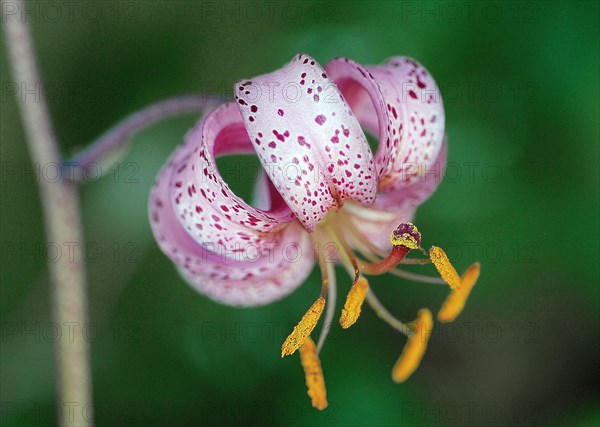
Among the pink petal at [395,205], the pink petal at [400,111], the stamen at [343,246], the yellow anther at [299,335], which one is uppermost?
the pink petal at [400,111]

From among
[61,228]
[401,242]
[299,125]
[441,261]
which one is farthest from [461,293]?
[61,228]

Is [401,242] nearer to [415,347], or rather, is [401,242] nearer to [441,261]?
[441,261]

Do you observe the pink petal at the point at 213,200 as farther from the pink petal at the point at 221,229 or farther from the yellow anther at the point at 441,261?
the yellow anther at the point at 441,261

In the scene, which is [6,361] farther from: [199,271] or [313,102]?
[313,102]

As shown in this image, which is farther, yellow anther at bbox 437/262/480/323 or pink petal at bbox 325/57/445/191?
yellow anther at bbox 437/262/480/323

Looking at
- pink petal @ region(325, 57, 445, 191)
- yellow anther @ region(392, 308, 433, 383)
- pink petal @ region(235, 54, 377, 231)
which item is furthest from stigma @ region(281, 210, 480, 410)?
pink petal @ region(235, 54, 377, 231)

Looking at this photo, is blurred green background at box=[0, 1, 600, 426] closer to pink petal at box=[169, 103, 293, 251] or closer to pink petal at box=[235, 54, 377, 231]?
pink petal at box=[169, 103, 293, 251]

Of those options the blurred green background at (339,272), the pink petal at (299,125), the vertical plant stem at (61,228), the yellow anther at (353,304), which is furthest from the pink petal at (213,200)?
the blurred green background at (339,272)
